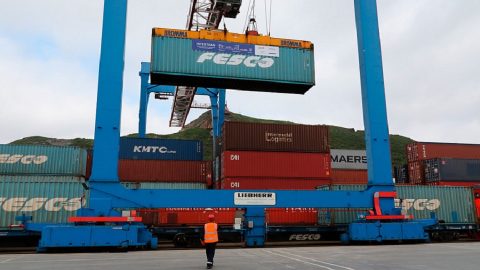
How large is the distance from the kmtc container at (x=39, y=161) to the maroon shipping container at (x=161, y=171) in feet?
11.8

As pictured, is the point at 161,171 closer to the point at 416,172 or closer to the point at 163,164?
the point at 163,164

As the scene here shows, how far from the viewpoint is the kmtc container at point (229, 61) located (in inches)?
684

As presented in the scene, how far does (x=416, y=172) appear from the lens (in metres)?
30.6

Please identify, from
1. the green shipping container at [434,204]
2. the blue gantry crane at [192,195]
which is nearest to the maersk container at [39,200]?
the blue gantry crane at [192,195]

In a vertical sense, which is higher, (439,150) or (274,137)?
(439,150)

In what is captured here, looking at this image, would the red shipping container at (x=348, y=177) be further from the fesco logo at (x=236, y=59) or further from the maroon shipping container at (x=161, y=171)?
the fesco logo at (x=236, y=59)

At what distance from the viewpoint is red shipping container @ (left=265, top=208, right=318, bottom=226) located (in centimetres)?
2028

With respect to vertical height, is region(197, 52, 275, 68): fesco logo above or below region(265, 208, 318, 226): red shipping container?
above

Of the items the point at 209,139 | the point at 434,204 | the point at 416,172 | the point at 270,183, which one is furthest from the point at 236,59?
the point at 209,139

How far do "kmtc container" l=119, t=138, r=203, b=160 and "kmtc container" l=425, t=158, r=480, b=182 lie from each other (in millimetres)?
16220

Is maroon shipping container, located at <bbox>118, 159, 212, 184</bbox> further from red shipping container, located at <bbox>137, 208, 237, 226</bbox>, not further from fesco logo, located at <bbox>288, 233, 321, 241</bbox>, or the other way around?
fesco logo, located at <bbox>288, 233, 321, 241</bbox>

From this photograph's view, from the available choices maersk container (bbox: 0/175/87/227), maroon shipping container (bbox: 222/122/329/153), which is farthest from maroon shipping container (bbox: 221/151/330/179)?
→ maersk container (bbox: 0/175/87/227)

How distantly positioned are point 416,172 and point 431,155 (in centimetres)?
210

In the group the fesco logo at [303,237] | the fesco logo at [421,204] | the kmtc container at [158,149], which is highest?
the kmtc container at [158,149]
